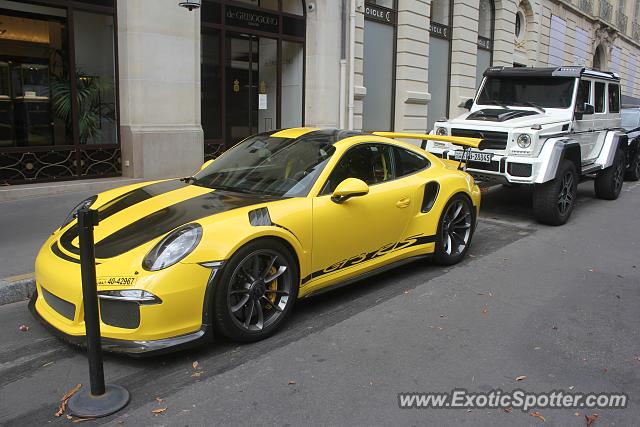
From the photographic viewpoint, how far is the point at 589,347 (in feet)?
13.5

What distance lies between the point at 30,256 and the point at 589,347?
5.20m

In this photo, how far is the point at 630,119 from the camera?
13766mm

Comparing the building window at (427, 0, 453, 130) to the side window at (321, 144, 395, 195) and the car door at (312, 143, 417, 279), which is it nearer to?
the side window at (321, 144, 395, 195)

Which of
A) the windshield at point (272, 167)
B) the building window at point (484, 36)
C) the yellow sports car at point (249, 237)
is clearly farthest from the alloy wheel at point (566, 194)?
the building window at point (484, 36)

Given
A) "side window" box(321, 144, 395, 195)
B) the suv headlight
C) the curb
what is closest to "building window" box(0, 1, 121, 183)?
the curb

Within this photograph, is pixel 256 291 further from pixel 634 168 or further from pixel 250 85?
pixel 634 168

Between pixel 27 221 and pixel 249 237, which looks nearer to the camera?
pixel 249 237

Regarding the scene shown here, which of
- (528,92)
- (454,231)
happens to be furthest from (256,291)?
(528,92)

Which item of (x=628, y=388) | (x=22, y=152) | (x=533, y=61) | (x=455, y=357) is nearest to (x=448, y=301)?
(x=455, y=357)

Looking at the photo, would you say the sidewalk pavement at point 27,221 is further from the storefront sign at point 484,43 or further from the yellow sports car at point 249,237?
the storefront sign at point 484,43

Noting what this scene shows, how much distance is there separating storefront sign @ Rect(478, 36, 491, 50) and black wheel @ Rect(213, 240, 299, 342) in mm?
18304

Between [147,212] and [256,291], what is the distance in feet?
3.44

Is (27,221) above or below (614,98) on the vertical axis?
below

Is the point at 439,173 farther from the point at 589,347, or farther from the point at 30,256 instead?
the point at 30,256
